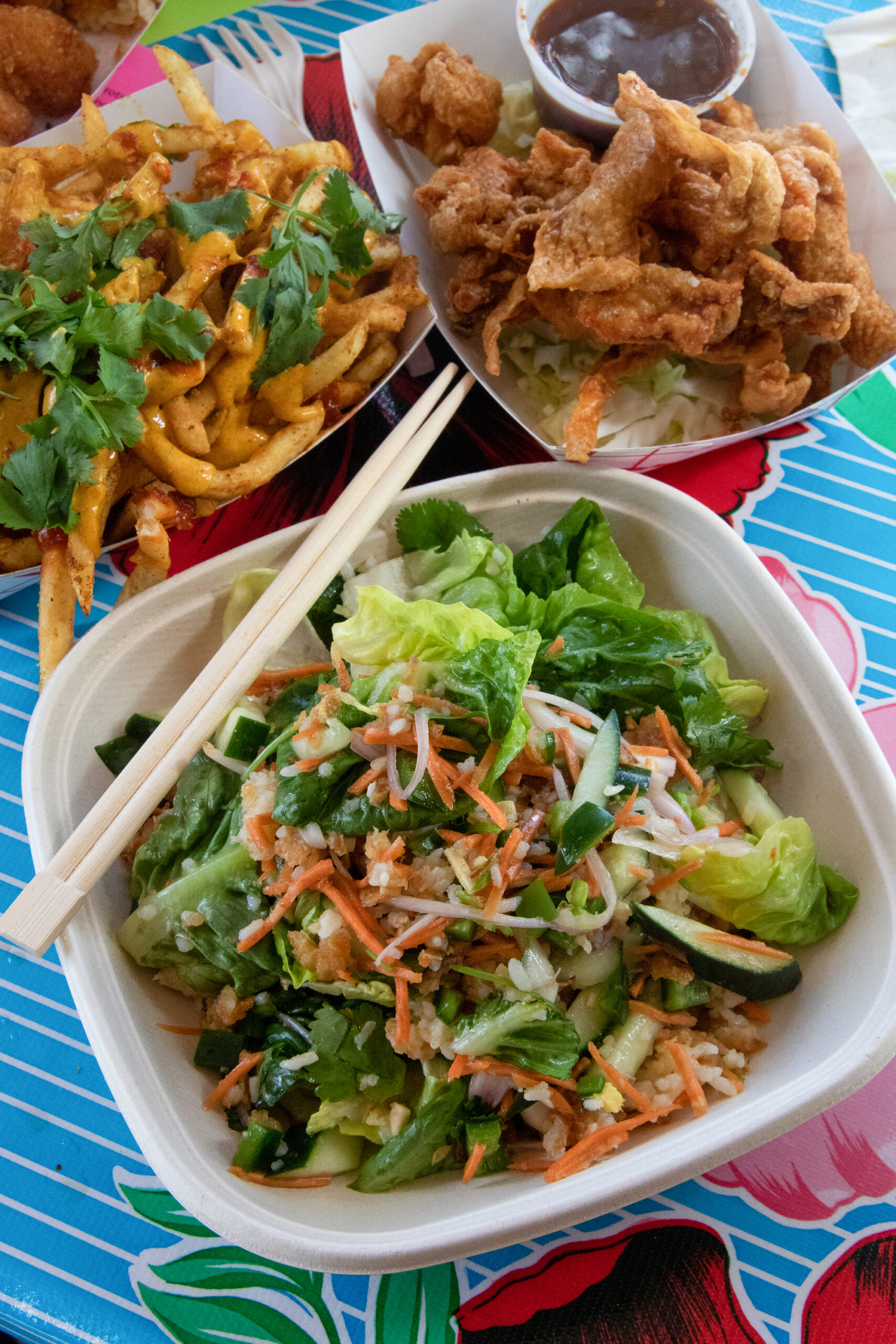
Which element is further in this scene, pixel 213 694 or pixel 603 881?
pixel 213 694

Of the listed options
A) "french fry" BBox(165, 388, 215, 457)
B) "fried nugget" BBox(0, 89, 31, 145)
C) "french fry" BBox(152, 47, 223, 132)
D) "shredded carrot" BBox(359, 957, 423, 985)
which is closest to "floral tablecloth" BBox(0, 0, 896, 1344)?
"shredded carrot" BBox(359, 957, 423, 985)

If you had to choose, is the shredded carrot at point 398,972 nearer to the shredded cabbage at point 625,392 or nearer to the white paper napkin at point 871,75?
the shredded cabbage at point 625,392

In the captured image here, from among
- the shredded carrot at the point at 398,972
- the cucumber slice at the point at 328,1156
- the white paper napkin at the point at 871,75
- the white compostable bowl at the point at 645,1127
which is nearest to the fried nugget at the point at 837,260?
the white paper napkin at the point at 871,75

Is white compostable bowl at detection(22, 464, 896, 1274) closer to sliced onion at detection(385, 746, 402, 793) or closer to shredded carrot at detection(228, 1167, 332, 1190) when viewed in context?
shredded carrot at detection(228, 1167, 332, 1190)

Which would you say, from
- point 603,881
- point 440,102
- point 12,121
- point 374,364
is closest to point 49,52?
point 12,121

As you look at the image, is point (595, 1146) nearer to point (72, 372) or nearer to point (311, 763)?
point (311, 763)
